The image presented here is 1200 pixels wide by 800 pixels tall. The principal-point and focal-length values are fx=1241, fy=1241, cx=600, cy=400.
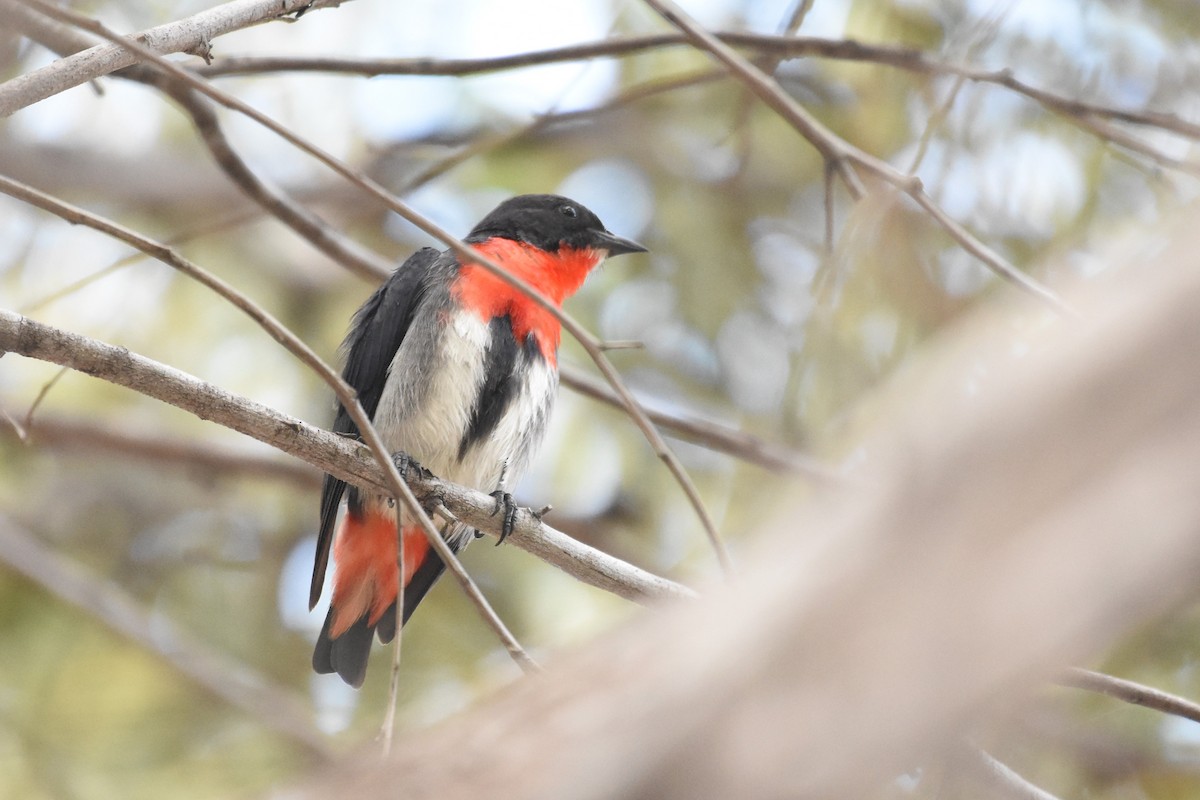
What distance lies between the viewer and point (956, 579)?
986 millimetres

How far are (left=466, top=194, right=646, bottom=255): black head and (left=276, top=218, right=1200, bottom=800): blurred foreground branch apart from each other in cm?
421

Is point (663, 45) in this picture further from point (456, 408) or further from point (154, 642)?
point (154, 642)

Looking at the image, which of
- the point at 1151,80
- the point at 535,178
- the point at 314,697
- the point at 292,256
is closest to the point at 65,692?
the point at 314,697

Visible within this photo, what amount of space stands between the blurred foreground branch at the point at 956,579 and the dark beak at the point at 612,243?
4252mm

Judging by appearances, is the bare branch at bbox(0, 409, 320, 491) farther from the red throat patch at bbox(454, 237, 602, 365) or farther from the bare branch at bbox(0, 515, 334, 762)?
the red throat patch at bbox(454, 237, 602, 365)

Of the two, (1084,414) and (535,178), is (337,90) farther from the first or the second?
(1084,414)

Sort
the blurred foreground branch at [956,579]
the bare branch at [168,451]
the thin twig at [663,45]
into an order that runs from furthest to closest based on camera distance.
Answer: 1. the bare branch at [168,451]
2. the thin twig at [663,45]
3. the blurred foreground branch at [956,579]

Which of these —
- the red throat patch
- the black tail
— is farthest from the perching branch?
the black tail

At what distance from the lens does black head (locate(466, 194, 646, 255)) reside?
5.22m

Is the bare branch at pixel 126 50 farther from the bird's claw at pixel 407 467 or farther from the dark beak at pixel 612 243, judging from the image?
the dark beak at pixel 612 243

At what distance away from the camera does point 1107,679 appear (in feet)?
9.39

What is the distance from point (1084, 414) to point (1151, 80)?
4.95 m

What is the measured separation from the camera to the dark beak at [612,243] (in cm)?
526

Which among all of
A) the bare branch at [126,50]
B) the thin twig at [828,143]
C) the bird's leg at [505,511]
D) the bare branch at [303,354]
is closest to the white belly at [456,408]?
the bird's leg at [505,511]
